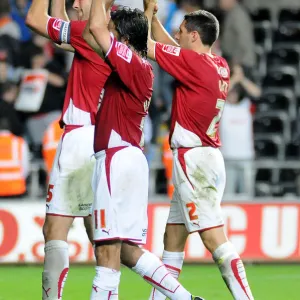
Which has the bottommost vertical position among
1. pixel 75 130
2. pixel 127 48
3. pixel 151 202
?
pixel 151 202

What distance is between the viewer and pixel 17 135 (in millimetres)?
12820

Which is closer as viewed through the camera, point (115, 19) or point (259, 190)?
point (115, 19)

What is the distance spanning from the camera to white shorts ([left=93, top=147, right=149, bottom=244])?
716 cm

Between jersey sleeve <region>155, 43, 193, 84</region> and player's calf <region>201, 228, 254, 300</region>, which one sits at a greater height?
jersey sleeve <region>155, 43, 193, 84</region>

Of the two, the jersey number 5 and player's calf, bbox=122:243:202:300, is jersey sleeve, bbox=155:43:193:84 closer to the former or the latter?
the jersey number 5

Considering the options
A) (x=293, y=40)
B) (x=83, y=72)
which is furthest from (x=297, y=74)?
(x=83, y=72)

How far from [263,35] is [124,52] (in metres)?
9.03

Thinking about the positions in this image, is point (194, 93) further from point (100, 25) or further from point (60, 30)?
point (100, 25)

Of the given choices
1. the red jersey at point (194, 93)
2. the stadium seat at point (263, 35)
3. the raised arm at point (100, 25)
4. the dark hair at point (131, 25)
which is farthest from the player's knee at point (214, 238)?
the stadium seat at point (263, 35)

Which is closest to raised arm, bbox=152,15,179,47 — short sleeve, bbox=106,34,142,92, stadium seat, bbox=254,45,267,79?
short sleeve, bbox=106,34,142,92

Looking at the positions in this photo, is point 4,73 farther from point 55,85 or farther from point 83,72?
point 83,72

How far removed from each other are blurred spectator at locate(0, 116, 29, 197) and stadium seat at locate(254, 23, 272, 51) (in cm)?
500

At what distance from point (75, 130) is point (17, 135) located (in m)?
4.87

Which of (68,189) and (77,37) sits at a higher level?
(77,37)
